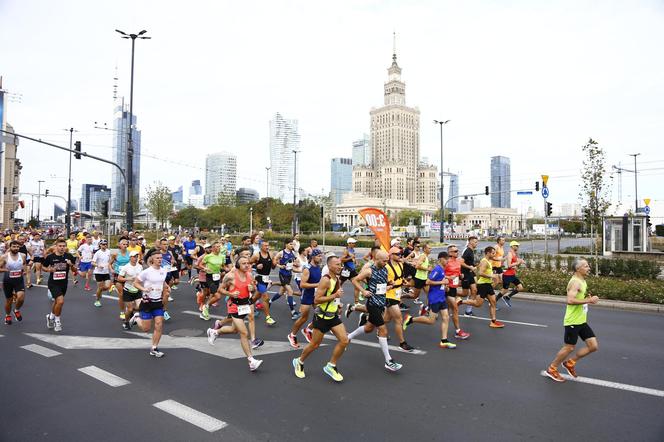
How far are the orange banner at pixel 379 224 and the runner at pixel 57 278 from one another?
26.9 ft

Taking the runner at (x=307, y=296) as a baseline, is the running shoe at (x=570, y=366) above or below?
below

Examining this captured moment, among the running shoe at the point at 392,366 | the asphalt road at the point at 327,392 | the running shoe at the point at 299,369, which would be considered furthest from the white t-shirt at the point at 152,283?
the running shoe at the point at 392,366

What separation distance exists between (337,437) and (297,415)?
684mm

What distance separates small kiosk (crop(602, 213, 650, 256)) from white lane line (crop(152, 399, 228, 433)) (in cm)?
2603

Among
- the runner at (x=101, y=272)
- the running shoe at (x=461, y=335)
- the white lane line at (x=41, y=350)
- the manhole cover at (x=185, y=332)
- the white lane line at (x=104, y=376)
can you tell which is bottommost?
the manhole cover at (x=185, y=332)

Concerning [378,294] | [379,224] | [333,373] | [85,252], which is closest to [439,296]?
[378,294]

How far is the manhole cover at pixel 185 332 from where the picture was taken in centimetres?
882

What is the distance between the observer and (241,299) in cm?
687

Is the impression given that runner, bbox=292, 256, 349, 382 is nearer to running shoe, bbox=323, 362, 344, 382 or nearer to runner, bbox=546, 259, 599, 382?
running shoe, bbox=323, 362, 344, 382

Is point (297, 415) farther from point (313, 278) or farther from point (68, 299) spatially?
point (68, 299)

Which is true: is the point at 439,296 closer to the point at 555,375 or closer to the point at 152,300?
the point at 555,375

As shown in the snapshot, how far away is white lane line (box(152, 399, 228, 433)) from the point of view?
185 inches

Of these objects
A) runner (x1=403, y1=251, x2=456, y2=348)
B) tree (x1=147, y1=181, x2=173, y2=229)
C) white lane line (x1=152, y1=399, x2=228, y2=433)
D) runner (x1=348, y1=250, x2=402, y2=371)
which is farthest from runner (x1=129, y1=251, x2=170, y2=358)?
tree (x1=147, y1=181, x2=173, y2=229)

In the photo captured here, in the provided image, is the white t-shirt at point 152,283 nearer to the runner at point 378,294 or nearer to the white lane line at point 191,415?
the white lane line at point 191,415
